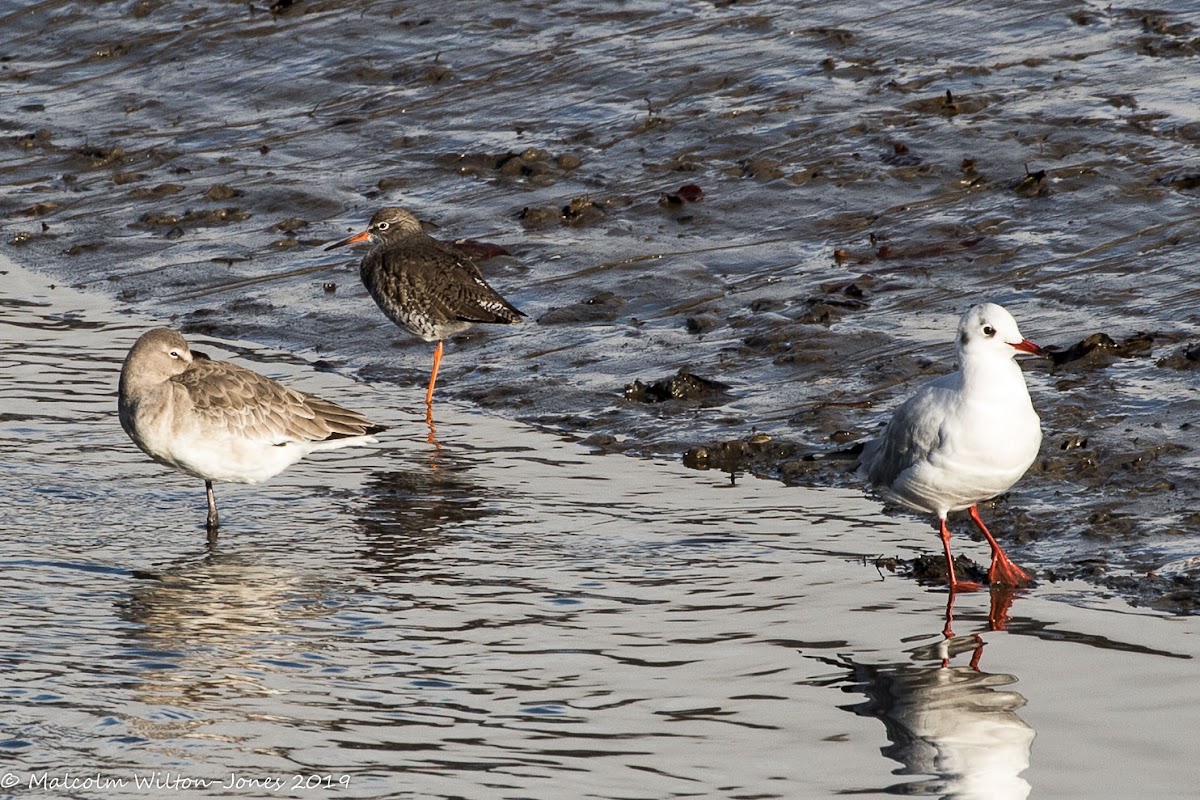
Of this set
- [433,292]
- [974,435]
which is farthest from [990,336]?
[433,292]

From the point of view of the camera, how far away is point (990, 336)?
8820 mm

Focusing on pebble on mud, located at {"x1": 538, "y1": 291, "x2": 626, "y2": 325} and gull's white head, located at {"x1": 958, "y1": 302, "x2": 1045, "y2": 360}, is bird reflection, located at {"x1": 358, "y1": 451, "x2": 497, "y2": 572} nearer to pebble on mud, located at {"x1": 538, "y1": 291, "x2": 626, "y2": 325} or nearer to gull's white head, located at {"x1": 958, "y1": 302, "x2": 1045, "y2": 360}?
pebble on mud, located at {"x1": 538, "y1": 291, "x2": 626, "y2": 325}

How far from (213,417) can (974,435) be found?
414cm

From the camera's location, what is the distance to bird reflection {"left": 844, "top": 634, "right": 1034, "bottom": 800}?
6555mm

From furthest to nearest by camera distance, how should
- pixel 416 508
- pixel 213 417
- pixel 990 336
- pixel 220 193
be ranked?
pixel 220 193 < pixel 416 508 < pixel 213 417 < pixel 990 336

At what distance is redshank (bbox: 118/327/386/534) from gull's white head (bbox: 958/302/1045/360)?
3.70 meters

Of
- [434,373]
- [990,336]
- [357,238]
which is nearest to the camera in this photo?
[990,336]

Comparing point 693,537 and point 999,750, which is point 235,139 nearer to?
point 693,537

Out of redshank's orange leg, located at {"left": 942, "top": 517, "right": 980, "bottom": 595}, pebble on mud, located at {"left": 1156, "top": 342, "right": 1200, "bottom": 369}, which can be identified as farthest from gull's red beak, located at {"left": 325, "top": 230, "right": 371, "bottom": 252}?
redshank's orange leg, located at {"left": 942, "top": 517, "right": 980, "bottom": 595}

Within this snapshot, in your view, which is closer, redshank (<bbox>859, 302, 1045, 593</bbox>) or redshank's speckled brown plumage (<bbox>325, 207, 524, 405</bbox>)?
redshank (<bbox>859, 302, 1045, 593</bbox>)

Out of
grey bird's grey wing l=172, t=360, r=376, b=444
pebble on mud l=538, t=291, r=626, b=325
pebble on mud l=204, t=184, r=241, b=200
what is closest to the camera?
grey bird's grey wing l=172, t=360, r=376, b=444

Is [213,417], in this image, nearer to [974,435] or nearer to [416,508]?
[416,508]

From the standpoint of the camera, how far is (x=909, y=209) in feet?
47.0

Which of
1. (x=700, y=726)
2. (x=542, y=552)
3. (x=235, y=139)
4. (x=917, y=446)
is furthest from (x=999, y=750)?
(x=235, y=139)
